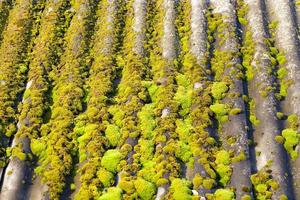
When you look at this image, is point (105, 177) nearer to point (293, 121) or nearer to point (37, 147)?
point (37, 147)

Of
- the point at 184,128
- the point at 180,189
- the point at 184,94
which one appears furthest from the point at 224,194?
the point at 184,94

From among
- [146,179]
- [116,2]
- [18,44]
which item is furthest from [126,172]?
[116,2]

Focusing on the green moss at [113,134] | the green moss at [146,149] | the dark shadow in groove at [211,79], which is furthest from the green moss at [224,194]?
the green moss at [113,134]

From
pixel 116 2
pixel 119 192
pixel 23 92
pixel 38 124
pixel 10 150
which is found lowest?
pixel 119 192

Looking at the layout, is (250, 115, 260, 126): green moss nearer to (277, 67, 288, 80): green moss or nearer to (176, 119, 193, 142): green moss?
(176, 119, 193, 142): green moss

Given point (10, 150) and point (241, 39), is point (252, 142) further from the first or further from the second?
point (10, 150)

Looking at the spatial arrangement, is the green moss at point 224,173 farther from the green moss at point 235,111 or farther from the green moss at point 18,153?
the green moss at point 18,153
